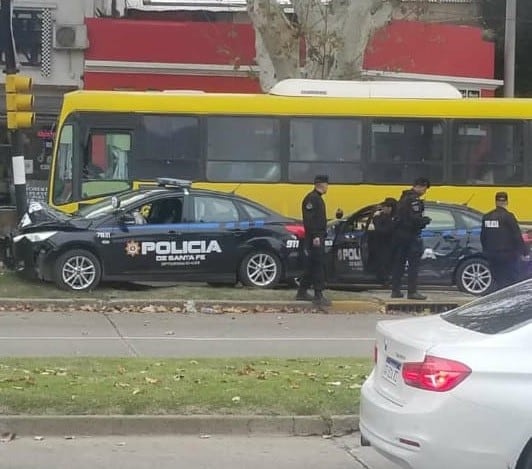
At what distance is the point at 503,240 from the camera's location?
15.0m

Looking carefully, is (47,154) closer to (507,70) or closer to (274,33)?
(274,33)

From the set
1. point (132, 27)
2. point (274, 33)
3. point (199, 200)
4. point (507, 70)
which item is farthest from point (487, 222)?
point (132, 27)

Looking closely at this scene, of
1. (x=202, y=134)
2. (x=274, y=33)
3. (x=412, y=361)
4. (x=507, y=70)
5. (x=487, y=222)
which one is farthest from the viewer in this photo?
(x=507, y=70)

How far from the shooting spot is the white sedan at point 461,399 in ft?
17.8

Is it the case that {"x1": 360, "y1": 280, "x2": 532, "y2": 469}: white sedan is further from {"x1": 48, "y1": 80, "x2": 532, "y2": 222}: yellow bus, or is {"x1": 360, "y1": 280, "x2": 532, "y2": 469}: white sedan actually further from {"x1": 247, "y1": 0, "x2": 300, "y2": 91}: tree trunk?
{"x1": 247, "y1": 0, "x2": 300, "y2": 91}: tree trunk

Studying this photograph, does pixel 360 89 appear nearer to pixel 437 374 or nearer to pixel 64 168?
pixel 64 168

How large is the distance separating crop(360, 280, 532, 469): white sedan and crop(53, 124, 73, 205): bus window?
13131 mm

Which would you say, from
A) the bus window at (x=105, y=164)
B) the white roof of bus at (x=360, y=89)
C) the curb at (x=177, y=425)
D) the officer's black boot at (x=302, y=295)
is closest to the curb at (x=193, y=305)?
the officer's black boot at (x=302, y=295)

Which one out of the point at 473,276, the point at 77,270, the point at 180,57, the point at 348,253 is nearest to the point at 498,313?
the point at 77,270

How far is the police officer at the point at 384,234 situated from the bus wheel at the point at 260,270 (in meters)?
1.62

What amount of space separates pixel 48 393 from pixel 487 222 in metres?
8.63

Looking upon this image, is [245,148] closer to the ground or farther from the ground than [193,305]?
farther from the ground

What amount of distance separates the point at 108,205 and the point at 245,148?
344 centimetres

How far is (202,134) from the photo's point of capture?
18703 millimetres
